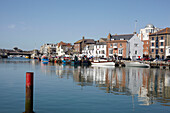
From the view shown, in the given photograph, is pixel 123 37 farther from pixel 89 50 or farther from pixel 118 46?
pixel 89 50

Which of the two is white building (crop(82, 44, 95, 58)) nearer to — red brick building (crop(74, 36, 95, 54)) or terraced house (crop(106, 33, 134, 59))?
red brick building (crop(74, 36, 95, 54))

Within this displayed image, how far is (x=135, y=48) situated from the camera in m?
113

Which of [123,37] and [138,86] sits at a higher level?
[123,37]

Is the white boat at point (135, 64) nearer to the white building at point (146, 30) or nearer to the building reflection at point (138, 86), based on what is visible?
the building reflection at point (138, 86)

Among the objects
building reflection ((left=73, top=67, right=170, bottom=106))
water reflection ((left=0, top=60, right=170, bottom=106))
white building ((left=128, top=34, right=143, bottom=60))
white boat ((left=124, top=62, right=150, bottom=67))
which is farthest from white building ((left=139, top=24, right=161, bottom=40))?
building reflection ((left=73, top=67, right=170, bottom=106))

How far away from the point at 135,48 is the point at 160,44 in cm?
1248

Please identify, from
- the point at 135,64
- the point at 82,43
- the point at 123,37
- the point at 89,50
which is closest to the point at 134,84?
the point at 135,64

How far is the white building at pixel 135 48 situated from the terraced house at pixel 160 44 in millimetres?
5316

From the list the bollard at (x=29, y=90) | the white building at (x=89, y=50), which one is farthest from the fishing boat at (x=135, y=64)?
the bollard at (x=29, y=90)

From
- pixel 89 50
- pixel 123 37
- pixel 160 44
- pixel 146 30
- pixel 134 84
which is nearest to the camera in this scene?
pixel 134 84

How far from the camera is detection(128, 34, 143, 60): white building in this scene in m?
112

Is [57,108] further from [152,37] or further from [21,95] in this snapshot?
[152,37]

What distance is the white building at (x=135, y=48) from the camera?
112 meters

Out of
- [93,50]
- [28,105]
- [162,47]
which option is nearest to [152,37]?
[162,47]
